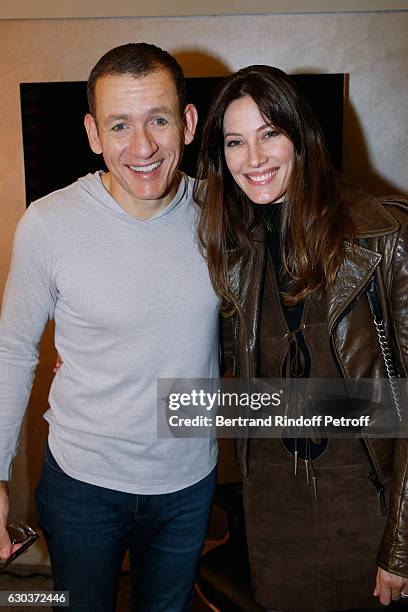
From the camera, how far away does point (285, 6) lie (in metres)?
2.52

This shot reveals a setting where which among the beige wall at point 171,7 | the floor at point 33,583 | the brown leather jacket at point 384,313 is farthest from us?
the floor at point 33,583

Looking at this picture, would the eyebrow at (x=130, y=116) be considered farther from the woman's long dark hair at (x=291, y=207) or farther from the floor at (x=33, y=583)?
the floor at (x=33, y=583)

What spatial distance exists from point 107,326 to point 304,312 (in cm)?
43

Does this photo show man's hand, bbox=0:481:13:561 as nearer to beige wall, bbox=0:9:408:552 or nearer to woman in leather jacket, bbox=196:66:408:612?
woman in leather jacket, bbox=196:66:408:612

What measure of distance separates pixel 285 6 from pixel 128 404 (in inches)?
67.6

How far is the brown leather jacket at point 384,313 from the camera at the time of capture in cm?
144

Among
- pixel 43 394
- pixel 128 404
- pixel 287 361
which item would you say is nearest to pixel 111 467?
pixel 128 404

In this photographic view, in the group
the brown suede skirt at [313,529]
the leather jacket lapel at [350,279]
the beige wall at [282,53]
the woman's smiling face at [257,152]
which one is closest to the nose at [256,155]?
the woman's smiling face at [257,152]

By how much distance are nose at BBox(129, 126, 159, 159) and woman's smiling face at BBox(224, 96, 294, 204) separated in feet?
0.63

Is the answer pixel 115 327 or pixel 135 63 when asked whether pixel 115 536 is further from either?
pixel 135 63

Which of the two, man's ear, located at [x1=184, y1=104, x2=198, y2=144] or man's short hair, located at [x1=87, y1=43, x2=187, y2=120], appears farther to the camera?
man's ear, located at [x1=184, y1=104, x2=198, y2=144]

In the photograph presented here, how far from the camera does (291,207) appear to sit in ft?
5.08

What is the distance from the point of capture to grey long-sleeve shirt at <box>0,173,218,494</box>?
1.49 meters

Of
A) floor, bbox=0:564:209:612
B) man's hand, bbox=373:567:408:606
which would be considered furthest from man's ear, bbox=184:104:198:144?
floor, bbox=0:564:209:612
